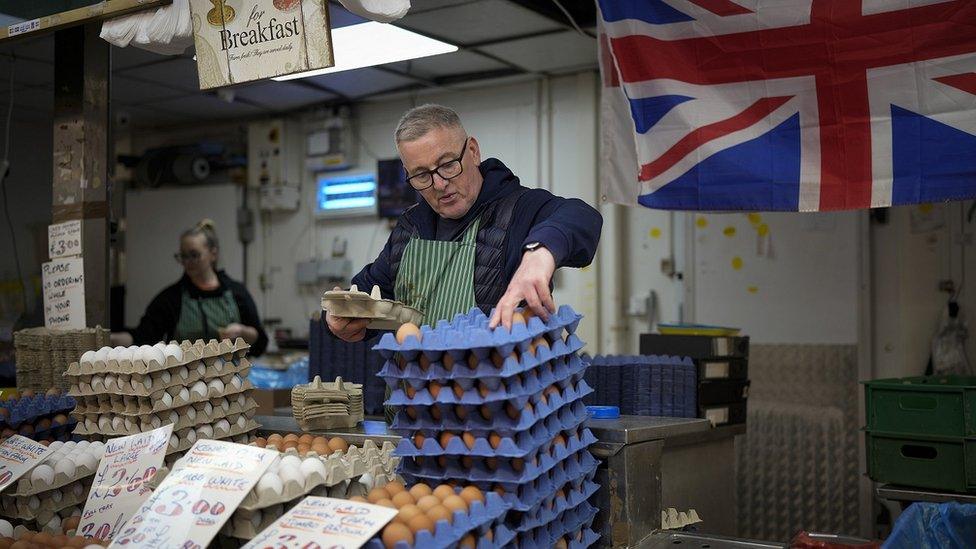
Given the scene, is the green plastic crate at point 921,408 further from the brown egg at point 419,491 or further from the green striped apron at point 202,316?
the green striped apron at point 202,316

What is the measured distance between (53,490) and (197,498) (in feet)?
2.74

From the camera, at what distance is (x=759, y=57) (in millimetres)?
3646

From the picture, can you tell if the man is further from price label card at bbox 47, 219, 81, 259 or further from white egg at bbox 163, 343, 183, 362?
price label card at bbox 47, 219, 81, 259

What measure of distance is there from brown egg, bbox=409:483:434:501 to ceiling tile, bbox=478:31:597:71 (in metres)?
4.24

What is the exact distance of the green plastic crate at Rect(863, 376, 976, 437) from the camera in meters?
3.56

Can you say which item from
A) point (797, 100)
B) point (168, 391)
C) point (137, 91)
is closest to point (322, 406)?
point (168, 391)

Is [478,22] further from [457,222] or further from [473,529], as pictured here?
[473,529]

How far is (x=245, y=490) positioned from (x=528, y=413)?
64 cm

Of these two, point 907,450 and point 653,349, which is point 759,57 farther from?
point 907,450

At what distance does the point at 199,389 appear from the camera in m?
2.71

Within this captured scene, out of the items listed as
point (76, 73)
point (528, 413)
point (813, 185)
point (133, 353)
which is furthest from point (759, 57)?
point (76, 73)

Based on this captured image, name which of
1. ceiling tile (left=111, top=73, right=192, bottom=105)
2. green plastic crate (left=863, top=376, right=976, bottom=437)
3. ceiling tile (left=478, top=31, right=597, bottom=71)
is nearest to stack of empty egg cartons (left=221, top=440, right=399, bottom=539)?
green plastic crate (left=863, top=376, right=976, bottom=437)

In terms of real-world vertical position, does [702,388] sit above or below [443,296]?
below

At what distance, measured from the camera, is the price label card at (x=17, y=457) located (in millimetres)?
2471
